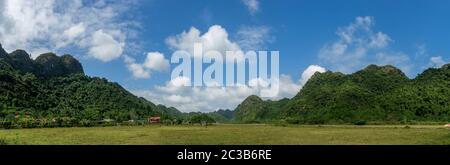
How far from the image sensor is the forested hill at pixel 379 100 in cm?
11212

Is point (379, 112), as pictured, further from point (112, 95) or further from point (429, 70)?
point (112, 95)

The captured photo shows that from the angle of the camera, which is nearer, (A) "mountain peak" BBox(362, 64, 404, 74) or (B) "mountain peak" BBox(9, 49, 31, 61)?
(B) "mountain peak" BBox(9, 49, 31, 61)

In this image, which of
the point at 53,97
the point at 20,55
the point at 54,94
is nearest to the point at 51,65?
the point at 20,55

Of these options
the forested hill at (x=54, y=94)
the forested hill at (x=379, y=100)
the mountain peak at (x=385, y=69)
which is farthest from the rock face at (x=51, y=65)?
the mountain peak at (x=385, y=69)

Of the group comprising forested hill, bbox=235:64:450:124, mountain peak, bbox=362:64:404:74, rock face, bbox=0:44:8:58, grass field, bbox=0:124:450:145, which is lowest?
grass field, bbox=0:124:450:145

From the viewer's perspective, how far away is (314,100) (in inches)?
5960

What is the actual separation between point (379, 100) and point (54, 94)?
104 metres

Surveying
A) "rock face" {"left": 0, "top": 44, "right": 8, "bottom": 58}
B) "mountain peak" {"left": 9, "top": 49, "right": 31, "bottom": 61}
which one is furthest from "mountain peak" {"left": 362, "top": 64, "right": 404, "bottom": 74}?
"rock face" {"left": 0, "top": 44, "right": 8, "bottom": 58}

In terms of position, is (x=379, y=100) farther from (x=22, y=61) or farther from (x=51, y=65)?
(x=51, y=65)

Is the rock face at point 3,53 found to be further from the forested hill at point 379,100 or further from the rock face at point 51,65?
the forested hill at point 379,100

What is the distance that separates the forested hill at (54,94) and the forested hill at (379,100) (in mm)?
54565

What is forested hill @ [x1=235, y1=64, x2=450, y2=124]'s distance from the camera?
112m

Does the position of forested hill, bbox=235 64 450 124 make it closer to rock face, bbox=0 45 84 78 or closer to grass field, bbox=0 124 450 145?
grass field, bbox=0 124 450 145

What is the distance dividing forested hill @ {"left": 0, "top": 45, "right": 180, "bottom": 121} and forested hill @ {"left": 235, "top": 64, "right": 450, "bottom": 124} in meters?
54.6
